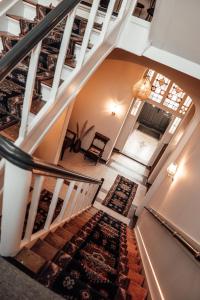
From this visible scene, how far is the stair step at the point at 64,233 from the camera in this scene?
2.51 metres

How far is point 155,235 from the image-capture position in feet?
12.3

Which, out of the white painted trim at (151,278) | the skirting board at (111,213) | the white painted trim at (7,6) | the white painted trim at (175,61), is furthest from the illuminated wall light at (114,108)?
the white painted trim at (7,6)

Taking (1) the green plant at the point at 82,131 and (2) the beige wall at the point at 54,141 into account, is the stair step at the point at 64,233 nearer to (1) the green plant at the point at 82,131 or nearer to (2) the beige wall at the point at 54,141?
(2) the beige wall at the point at 54,141

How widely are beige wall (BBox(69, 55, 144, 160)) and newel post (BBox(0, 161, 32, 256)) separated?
674 centimetres

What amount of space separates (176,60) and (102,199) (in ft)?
15.4

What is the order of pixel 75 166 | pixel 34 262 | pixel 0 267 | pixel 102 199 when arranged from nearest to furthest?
pixel 0 267 < pixel 34 262 < pixel 102 199 < pixel 75 166

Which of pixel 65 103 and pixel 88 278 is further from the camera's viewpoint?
A: pixel 65 103

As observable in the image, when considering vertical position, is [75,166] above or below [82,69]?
below

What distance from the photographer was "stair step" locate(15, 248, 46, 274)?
1552 mm

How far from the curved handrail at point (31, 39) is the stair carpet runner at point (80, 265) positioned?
1.19 meters

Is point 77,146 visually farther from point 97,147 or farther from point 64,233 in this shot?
point 64,233

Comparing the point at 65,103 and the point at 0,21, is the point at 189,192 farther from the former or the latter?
the point at 0,21

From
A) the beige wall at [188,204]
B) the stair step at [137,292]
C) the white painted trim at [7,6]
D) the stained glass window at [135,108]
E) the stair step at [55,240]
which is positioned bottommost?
the stair step at [137,292]

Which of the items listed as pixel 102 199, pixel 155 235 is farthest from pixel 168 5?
pixel 102 199
